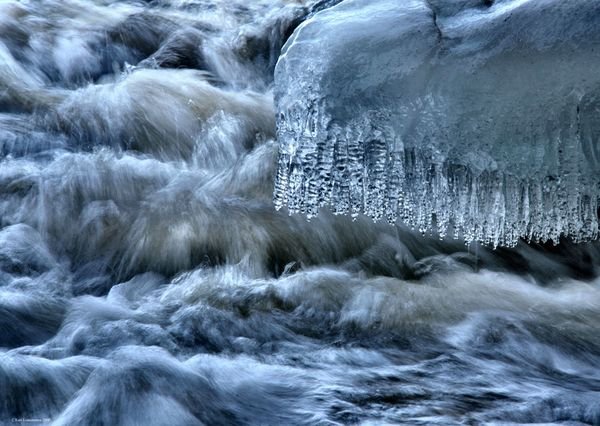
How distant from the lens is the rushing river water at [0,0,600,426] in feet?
8.18

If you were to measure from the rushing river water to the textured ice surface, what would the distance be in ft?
1.72

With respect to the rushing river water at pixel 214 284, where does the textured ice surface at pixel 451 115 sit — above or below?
above

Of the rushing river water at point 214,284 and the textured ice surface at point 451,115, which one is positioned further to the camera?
the rushing river water at point 214,284

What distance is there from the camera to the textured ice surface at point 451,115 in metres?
2.37

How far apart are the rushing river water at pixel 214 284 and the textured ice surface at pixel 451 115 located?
0.52 meters

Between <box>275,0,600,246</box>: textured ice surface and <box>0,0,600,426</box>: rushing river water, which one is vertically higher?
<box>275,0,600,246</box>: textured ice surface

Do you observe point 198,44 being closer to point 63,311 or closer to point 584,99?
point 63,311

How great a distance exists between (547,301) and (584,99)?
123 cm

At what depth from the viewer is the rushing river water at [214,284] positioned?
2494 mm

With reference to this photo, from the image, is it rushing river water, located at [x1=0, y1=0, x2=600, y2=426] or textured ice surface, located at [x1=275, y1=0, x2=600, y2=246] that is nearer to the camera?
textured ice surface, located at [x1=275, y1=0, x2=600, y2=246]

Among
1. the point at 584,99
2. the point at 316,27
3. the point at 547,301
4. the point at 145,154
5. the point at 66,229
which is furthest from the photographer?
the point at 145,154

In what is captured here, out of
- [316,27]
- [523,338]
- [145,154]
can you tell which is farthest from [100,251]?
[523,338]

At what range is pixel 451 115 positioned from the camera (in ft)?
8.09

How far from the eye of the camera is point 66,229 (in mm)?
3602
